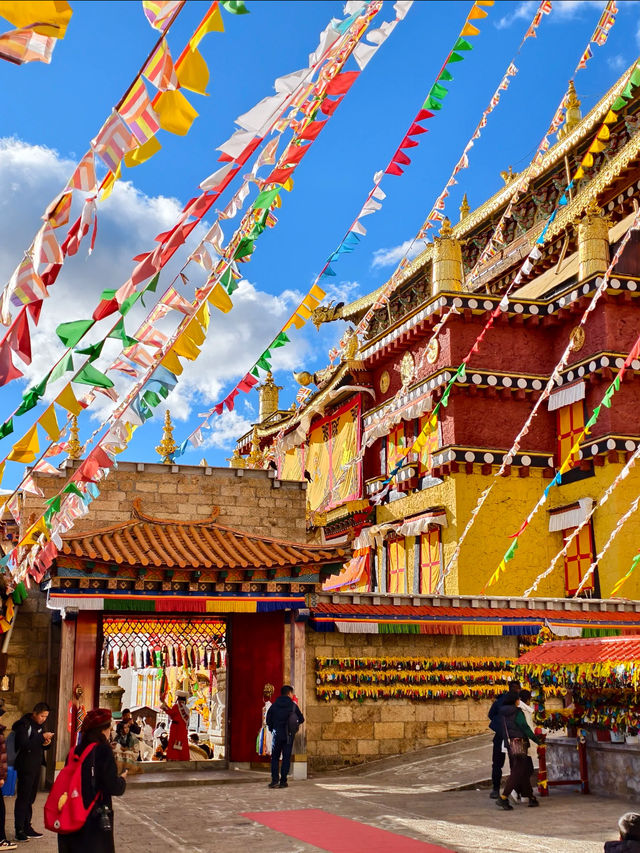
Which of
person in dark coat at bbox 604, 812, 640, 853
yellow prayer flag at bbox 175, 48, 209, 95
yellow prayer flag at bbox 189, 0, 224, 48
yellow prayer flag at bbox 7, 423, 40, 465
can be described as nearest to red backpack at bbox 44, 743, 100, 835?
yellow prayer flag at bbox 7, 423, 40, 465

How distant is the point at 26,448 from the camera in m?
8.37

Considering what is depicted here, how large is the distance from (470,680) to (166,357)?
1140cm

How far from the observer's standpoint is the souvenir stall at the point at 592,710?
39.1 feet

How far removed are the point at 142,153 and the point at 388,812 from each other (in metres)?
9.06

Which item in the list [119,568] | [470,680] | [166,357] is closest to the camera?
[166,357]

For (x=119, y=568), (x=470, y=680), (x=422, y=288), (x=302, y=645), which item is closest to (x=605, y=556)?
(x=470, y=680)

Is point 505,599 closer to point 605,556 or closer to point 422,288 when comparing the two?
point 605,556

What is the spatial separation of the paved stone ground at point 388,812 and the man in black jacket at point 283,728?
32 centimetres

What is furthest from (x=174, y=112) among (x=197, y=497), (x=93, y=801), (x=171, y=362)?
(x=197, y=497)

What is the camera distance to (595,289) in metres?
23.4

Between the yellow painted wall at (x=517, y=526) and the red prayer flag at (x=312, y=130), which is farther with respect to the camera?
the yellow painted wall at (x=517, y=526)

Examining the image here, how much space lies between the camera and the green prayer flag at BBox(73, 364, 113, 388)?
7508 millimetres

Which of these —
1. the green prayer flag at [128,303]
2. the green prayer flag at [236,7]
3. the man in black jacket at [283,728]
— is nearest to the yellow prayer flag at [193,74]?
the green prayer flag at [236,7]

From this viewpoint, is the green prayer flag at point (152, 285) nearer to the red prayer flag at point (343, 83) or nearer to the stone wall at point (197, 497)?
the red prayer flag at point (343, 83)
